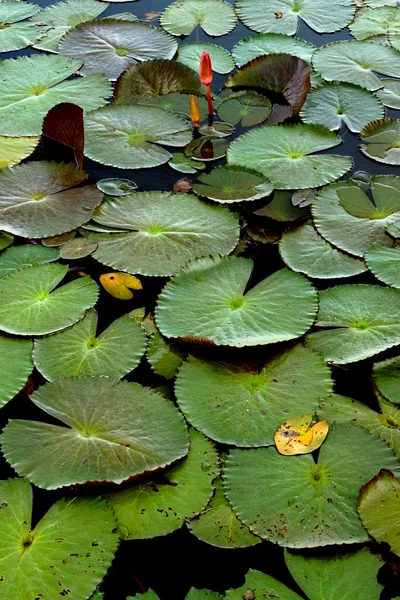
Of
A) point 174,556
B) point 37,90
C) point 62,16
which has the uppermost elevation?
point 62,16

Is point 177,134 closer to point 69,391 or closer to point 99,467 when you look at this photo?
point 69,391

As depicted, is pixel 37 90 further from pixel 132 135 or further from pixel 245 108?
pixel 245 108

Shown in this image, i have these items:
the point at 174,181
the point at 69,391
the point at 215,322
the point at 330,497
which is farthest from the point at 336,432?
the point at 174,181

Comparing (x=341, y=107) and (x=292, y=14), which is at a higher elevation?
(x=292, y=14)

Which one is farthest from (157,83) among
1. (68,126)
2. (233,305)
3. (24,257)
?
(233,305)

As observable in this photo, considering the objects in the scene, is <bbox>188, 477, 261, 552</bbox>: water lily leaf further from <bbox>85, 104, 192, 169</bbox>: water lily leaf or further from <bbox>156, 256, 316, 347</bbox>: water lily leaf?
<bbox>85, 104, 192, 169</bbox>: water lily leaf

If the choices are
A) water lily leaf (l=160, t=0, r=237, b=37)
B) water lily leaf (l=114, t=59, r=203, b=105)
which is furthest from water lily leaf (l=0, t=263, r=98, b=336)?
water lily leaf (l=160, t=0, r=237, b=37)

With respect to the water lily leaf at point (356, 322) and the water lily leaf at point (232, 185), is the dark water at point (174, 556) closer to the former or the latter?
the water lily leaf at point (356, 322)
